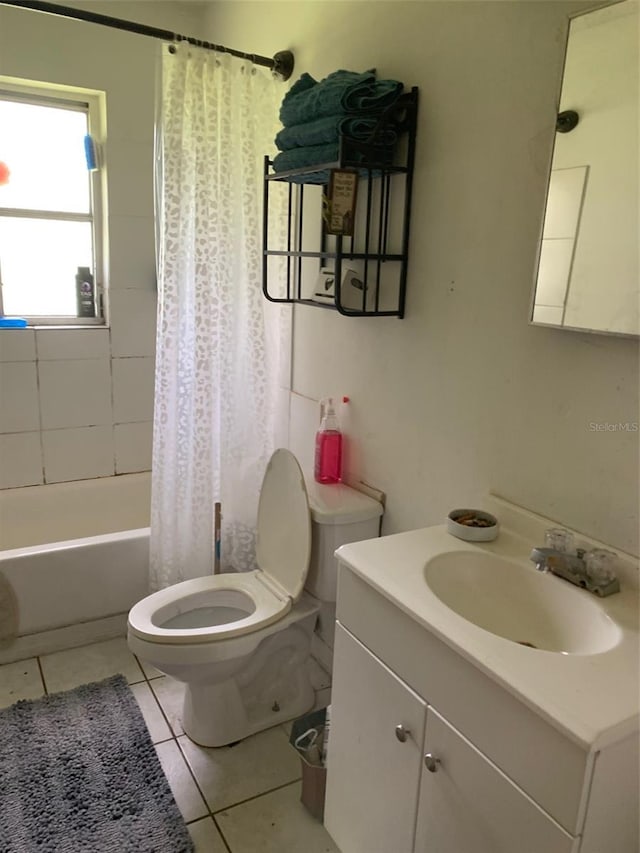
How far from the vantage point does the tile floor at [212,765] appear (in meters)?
1.61

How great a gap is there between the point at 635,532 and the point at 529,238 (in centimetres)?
64

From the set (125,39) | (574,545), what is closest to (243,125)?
(125,39)

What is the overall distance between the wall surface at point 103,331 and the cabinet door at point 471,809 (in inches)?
87.9

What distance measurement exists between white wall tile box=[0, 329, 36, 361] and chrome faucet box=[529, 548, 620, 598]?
2.28 meters

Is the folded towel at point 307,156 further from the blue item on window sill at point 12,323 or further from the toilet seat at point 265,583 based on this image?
the blue item on window sill at point 12,323

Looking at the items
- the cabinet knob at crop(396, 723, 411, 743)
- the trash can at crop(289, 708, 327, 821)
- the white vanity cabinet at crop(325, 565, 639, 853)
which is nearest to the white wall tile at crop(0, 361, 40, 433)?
the trash can at crop(289, 708, 327, 821)

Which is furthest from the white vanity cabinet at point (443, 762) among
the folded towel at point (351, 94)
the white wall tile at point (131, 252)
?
the white wall tile at point (131, 252)

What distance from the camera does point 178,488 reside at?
227cm

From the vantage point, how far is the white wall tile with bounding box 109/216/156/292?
2770 millimetres

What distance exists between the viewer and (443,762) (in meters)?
1.09

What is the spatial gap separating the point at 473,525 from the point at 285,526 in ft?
2.39

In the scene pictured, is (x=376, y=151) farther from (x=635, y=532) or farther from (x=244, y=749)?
(x=244, y=749)

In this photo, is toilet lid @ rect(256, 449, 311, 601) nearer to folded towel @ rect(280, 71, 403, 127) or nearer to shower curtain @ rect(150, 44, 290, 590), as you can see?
shower curtain @ rect(150, 44, 290, 590)

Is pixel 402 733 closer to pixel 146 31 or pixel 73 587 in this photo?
pixel 73 587
